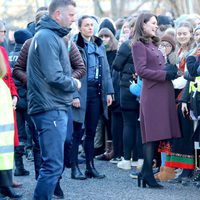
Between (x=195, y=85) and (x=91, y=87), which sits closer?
(x=195, y=85)

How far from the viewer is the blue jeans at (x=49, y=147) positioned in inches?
291

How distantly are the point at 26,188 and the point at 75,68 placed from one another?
161 cm

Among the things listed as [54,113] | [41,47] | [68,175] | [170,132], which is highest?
[41,47]

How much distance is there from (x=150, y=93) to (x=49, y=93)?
196 cm

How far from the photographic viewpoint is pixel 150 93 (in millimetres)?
9023

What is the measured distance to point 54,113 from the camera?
7434 mm

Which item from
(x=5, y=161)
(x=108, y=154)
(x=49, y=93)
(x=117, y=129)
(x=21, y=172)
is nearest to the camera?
(x=49, y=93)

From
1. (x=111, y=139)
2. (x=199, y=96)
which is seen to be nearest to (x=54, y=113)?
(x=199, y=96)

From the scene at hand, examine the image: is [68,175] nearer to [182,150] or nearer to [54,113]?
[182,150]

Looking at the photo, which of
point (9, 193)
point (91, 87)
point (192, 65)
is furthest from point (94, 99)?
point (9, 193)

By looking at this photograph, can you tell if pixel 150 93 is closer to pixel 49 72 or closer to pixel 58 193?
pixel 58 193

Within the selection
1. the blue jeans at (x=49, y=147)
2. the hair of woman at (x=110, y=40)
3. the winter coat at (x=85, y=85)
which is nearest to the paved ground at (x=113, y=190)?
the winter coat at (x=85, y=85)

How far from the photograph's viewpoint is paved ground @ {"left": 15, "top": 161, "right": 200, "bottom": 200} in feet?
28.3

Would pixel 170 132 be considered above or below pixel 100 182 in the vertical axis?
above
